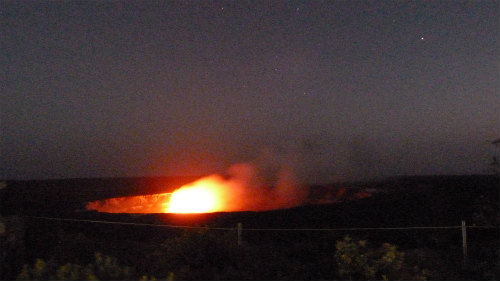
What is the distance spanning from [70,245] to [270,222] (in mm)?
5963

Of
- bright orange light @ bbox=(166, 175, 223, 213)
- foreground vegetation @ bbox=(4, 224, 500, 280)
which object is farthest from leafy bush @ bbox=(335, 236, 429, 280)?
bright orange light @ bbox=(166, 175, 223, 213)

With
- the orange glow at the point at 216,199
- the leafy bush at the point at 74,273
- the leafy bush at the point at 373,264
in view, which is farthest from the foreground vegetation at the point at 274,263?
the orange glow at the point at 216,199

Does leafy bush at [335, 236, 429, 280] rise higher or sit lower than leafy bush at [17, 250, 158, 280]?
lower

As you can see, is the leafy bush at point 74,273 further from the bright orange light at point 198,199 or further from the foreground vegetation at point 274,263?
the bright orange light at point 198,199

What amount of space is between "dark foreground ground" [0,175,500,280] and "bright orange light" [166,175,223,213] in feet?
14.9

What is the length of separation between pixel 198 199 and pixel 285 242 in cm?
1197

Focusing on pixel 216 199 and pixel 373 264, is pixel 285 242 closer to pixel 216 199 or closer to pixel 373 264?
pixel 373 264

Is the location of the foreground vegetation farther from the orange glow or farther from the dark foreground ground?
the orange glow

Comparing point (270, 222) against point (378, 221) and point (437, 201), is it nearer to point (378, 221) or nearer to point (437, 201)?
point (378, 221)

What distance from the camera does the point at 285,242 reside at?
35.0 ft

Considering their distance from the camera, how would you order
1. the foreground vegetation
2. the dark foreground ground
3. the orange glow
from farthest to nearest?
the orange glow < the dark foreground ground < the foreground vegetation

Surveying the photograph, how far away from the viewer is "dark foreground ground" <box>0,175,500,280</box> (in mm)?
6316

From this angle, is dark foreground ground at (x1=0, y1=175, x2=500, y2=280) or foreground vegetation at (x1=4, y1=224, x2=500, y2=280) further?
dark foreground ground at (x1=0, y1=175, x2=500, y2=280)

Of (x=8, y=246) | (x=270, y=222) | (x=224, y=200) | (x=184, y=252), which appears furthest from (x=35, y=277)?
(x=224, y=200)
